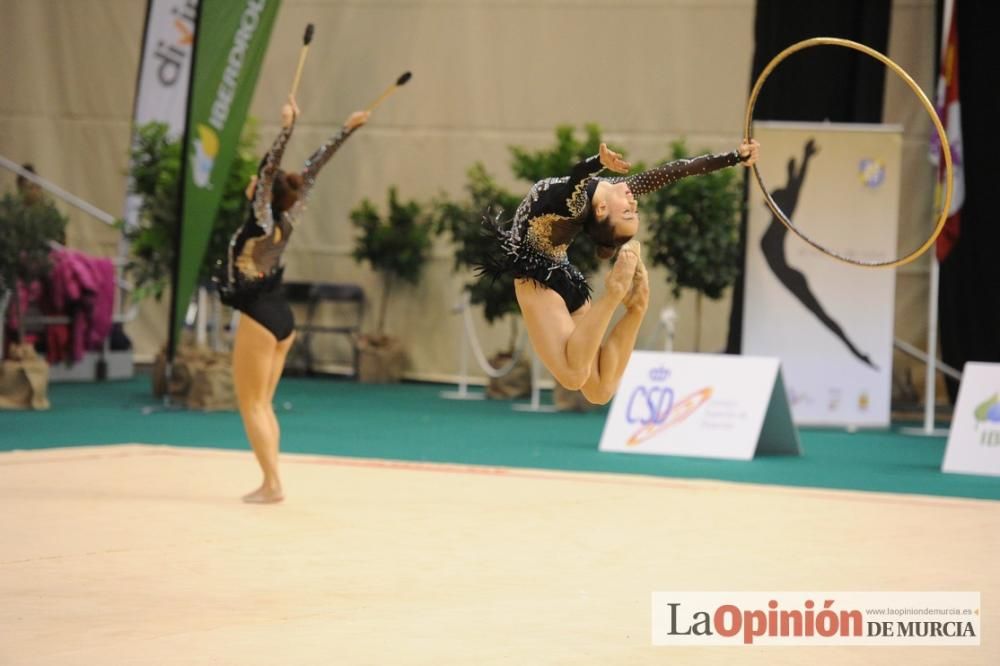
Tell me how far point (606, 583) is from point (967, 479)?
414 centimetres

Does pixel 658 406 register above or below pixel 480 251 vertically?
below

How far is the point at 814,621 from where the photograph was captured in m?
4.61

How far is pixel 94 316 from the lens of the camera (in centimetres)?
1388

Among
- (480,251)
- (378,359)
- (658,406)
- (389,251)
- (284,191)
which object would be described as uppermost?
(284,191)

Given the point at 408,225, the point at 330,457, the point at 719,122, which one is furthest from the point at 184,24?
the point at 330,457

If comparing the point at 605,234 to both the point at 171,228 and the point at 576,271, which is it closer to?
the point at 576,271

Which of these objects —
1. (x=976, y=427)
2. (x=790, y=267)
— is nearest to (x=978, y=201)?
(x=790, y=267)

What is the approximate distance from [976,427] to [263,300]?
4.57 meters

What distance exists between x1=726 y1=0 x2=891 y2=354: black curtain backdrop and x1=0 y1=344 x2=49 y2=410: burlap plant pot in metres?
5.78

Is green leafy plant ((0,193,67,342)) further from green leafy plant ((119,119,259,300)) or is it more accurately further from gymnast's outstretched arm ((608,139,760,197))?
gymnast's outstretched arm ((608,139,760,197))

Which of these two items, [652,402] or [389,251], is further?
[389,251]

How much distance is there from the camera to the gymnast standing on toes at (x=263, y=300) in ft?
23.8

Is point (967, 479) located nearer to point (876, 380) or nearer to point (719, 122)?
point (876, 380)

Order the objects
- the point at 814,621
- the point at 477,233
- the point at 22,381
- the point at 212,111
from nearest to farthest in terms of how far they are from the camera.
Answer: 1. the point at 814,621
2. the point at 212,111
3. the point at 22,381
4. the point at 477,233
